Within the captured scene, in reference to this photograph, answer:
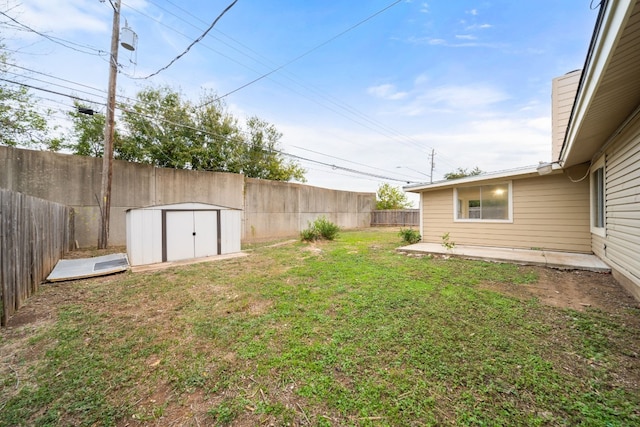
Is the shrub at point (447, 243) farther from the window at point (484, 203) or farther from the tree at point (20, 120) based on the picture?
the tree at point (20, 120)

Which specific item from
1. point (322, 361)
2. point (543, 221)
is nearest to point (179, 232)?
point (322, 361)

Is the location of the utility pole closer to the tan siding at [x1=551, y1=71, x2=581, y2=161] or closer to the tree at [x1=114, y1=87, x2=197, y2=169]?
the tree at [x1=114, y1=87, x2=197, y2=169]

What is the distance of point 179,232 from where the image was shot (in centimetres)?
578

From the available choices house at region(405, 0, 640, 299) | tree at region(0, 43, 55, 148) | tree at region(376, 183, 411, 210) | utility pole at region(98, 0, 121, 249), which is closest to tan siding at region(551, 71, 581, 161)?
house at region(405, 0, 640, 299)

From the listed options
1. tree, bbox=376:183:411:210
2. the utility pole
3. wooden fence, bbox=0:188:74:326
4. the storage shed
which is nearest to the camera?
wooden fence, bbox=0:188:74:326

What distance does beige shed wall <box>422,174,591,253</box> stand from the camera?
5234 millimetres

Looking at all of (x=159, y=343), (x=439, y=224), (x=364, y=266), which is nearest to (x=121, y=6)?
(x=159, y=343)

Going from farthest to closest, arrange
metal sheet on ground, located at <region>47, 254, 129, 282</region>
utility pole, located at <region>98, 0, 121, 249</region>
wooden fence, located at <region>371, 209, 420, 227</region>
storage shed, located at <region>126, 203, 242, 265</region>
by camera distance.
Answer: wooden fence, located at <region>371, 209, 420, 227</region>
utility pole, located at <region>98, 0, 121, 249</region>
storage shed, located at <region>126, 203, 242, 265</region>
metal sheet on ground, located at <region>47, 254, 129, 282</region>

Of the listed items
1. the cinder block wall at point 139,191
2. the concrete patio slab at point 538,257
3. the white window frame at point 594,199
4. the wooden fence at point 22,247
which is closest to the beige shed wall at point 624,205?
the white window frame at point 594,199

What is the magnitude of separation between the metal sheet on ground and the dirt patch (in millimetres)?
6862

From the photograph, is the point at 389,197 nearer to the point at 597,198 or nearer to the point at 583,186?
the point at 583,186

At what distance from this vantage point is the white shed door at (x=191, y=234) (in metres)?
5.66

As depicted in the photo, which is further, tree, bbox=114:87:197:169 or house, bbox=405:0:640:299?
tree, bbox=114:87:197:169

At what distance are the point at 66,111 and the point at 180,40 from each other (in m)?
6.69
